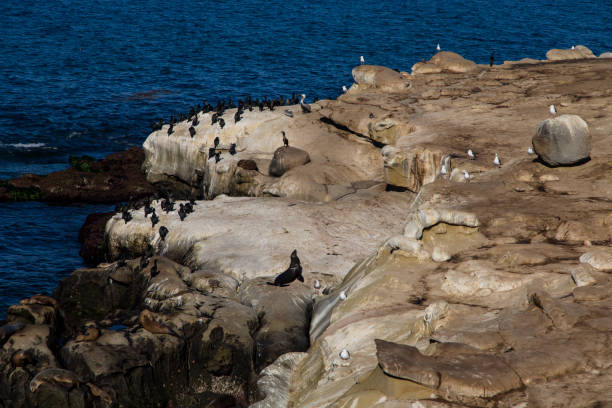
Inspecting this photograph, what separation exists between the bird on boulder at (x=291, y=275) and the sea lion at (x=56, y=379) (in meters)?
8.14

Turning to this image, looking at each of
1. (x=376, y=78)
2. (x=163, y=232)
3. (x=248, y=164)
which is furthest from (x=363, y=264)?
(x=376, y=78)

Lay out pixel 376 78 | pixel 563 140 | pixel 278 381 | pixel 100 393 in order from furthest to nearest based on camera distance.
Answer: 1. pixel 376 78
2. pixel 563 140
3. pixel 100 393
4. pixel 278 381

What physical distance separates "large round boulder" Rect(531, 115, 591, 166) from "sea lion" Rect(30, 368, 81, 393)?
15630 mm

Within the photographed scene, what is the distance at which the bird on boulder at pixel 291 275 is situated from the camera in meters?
28.7

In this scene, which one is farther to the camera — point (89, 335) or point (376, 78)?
point (376, 78)

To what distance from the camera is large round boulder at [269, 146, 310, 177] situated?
39.0 meters

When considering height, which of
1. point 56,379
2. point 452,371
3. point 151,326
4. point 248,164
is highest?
point 452,371

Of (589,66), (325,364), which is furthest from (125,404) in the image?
(589,66)

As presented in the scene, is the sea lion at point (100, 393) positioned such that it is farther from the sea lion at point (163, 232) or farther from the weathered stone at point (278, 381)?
the sea lion at point (163, 232)

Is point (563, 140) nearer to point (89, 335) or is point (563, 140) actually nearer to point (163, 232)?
point (89, 335)

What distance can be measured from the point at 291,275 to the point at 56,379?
354 inches

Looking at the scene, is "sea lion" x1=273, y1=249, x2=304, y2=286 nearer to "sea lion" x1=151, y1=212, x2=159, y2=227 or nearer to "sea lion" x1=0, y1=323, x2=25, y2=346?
"sea lion" x1=151, y1=212, x2=159, y2=227

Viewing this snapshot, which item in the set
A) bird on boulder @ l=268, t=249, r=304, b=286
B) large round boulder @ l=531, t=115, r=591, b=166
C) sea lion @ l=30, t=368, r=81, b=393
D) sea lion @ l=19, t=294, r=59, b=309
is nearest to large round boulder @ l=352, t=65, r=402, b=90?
bird on boulder @ l=268, t=249, r=304, b=286

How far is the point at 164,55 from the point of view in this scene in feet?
264
